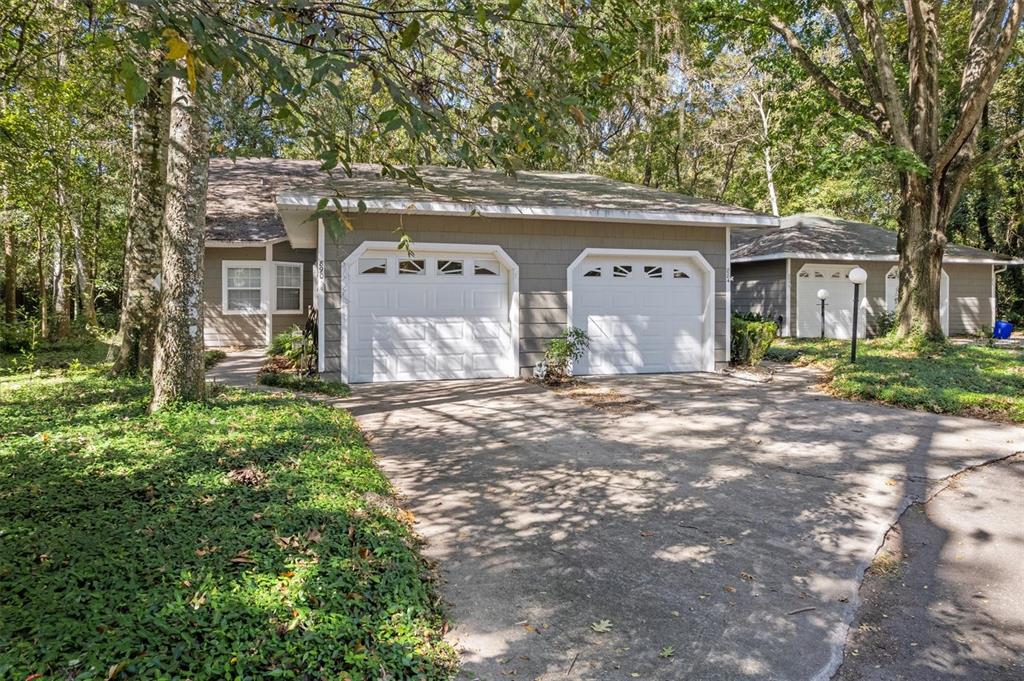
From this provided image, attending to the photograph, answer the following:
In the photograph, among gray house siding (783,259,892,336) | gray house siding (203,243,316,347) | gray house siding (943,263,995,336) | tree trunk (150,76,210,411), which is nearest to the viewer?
tree trunk (150,76,210,411)

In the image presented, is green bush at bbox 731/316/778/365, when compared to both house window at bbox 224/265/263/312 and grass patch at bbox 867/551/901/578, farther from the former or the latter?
house window at bbox 224/265/263/312

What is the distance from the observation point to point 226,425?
5.40m

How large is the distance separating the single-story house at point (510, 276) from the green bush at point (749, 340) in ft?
1.93

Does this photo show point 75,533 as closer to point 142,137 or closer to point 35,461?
point 35,461

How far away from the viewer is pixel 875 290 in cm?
1805

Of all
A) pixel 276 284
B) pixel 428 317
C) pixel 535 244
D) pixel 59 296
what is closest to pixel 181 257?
pixel 428 317

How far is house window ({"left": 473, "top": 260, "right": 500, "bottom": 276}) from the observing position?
1012 cm

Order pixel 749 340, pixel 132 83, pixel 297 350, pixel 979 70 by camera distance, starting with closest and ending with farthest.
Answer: pixel 132 83
pixel 297 350
pixel 979 70
pixel 749 340

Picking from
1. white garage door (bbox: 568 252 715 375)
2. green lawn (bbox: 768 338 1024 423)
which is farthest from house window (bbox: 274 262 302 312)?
green lawn (bbox: 768 338 1024 423)

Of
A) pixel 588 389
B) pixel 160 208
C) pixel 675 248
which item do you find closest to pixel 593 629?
pixel 588 389

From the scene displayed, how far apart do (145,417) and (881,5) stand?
15718 mm

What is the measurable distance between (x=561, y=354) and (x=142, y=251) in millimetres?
6015

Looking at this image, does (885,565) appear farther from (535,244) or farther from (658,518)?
(535,244)

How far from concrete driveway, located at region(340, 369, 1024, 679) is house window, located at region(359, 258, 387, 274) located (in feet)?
7.70
